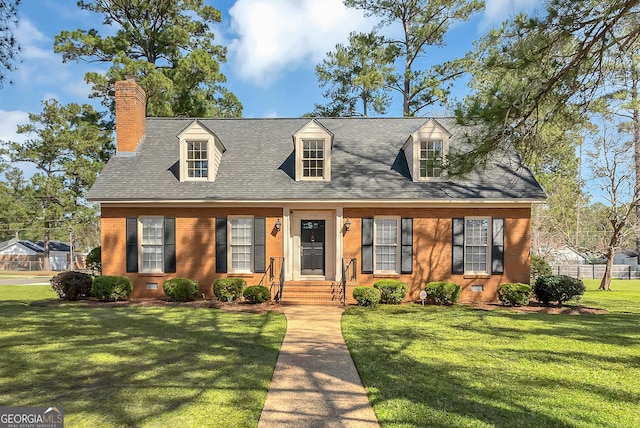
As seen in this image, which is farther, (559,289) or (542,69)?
(559,289)

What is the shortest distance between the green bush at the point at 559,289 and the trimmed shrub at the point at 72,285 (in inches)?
628

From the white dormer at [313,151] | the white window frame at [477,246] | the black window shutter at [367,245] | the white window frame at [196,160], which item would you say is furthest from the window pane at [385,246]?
the white window frame at [196,160]

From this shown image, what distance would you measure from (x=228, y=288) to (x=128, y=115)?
328 inches

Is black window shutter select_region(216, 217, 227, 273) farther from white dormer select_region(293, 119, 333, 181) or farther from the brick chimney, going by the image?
the brick chimney

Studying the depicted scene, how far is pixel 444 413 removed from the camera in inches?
168

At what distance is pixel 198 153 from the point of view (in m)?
13.5

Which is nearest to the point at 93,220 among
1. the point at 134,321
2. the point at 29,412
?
the point at 134,321

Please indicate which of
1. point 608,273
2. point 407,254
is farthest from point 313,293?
→ point 608,273

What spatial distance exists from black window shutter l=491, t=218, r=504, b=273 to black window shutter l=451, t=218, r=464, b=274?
3.61ft

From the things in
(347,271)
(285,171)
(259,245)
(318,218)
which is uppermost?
(285,171)

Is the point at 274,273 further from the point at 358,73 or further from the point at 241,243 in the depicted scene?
the point at 358,73

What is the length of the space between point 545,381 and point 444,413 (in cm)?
227

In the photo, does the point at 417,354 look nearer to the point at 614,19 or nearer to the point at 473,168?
Answer: the point at 473,168

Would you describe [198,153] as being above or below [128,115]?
below
